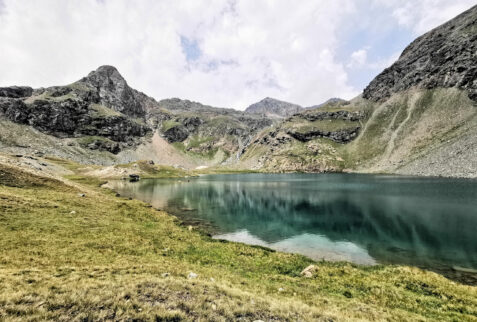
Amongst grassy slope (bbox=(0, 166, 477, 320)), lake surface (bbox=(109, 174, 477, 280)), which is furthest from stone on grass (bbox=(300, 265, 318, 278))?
lake surface (bbox=(109, 174, 477, 280))

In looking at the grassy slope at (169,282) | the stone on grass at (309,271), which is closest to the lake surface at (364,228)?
the grassy slope at (169,282)

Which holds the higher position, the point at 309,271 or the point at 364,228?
the point at 309,271

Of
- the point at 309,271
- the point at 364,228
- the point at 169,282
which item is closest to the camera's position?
the point at 169,282

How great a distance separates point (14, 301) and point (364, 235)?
147 ft

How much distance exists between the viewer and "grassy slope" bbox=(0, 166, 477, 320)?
1041cm

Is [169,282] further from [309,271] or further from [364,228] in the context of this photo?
[364,228]

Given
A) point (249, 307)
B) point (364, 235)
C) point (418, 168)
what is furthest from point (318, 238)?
point (418, 168)

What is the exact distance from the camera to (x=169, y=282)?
1340 cm

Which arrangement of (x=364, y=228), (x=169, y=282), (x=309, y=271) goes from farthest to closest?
(x=364, y=228)
(x=309, y=271)
(x=169, y=282)

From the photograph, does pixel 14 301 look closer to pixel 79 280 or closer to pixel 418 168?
pixel 79 280

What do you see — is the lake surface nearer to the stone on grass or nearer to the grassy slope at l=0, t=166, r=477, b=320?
the grassy slope at l=0, t=166, r=477, b=320

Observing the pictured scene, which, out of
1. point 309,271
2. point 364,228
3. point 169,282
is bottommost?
point 364,228

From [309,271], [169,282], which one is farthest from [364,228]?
[169,282]

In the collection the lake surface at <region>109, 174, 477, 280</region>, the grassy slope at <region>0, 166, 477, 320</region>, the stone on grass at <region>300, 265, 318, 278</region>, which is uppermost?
the grassy slope at <region>0, 166, 477, 320</region>
